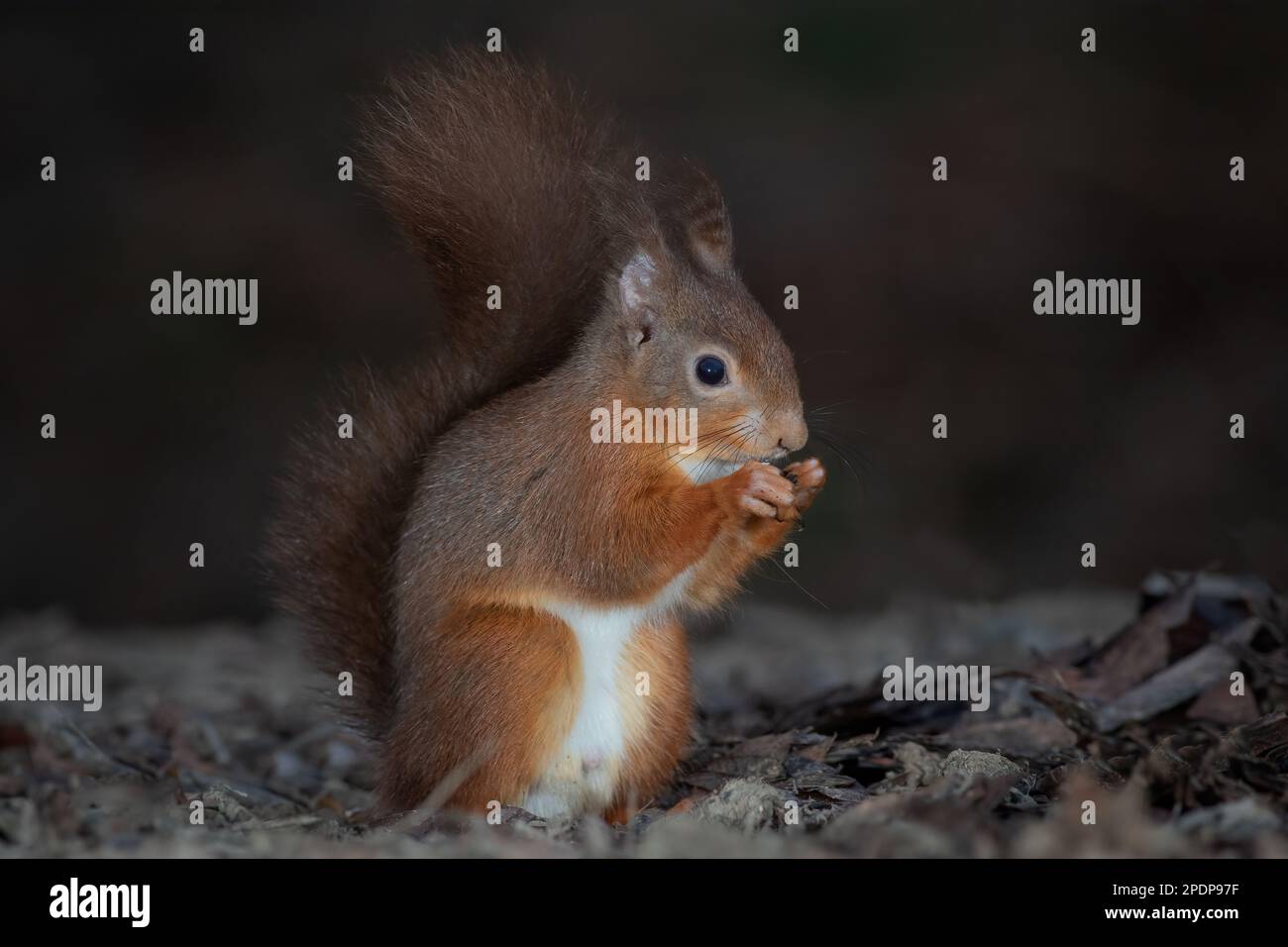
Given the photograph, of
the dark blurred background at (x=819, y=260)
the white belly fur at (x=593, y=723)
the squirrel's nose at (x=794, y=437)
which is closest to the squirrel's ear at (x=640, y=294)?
the squirrel's nose at (x=794, y=437)

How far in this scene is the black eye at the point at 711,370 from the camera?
10.5ft

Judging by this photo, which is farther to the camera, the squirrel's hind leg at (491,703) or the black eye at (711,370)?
the black eye at (711,370)

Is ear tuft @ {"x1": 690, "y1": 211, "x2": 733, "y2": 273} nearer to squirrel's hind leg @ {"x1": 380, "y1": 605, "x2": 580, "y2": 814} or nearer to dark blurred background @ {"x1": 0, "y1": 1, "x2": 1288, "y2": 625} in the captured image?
squirrel's hind leg @ {"x1": 380, "y1": 605, "x2": 580, "y2": 814}

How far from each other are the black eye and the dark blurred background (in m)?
3.71

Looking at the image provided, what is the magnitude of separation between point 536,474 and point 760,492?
50 cm

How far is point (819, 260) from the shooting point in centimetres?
817

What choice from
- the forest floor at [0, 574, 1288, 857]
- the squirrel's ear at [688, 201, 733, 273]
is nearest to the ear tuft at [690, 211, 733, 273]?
the squirrel's ear at [688, 201, 733, 273]

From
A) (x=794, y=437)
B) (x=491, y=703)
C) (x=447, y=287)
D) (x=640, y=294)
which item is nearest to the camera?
(x=491, y=703)

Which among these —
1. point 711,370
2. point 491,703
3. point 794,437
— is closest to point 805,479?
point 794,437

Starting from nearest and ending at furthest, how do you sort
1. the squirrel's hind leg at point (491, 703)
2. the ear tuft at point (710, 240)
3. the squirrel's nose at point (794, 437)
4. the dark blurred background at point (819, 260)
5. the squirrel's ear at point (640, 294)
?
the squirrel's hind leg at point (491, 703), the squirrel's nose at point (794, 437), the squirrel's ear at point (640, 294), the ear tuft at point (710, 240), the dark blurred background at point (819, 260)

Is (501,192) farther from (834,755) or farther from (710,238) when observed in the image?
(834,755)

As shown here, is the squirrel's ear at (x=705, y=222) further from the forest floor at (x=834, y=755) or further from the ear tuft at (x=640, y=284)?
the forest floor at (x=834, y=755)

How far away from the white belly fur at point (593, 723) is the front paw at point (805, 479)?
33 cm

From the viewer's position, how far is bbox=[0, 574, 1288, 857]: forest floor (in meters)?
2.44
